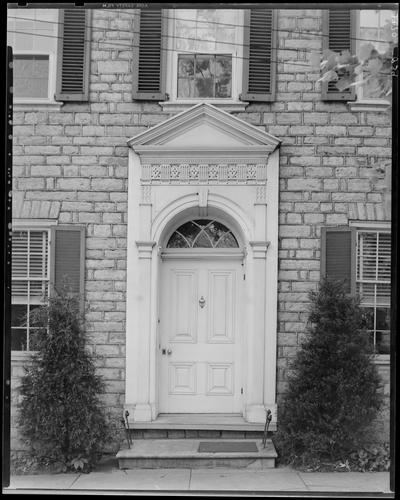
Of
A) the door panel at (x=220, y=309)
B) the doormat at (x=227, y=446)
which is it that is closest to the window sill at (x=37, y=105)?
the door panel at (x=220, y=309)

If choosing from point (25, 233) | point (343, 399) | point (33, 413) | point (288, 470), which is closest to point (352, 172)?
point (343, 399)

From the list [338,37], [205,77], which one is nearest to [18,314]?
[205,77]

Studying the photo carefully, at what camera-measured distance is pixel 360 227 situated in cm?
704

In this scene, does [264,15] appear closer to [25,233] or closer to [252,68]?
[252,68]

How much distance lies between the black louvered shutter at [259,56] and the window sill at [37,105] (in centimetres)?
195

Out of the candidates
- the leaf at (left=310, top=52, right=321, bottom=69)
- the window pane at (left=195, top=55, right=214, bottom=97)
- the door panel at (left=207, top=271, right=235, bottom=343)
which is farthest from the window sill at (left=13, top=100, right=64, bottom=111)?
the leaf at (left=310, top=52, right=321, bottom=69)

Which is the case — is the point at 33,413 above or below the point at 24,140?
below

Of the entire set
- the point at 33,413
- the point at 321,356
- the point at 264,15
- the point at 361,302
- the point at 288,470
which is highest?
the point at 264,15

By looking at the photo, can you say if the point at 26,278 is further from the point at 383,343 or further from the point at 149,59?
the point at 383,343

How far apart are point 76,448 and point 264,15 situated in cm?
475

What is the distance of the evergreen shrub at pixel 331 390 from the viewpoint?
6.50 meters

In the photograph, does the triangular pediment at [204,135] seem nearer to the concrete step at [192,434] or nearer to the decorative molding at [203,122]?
the decorative molding at [203,122]

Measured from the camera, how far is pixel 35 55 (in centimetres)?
709

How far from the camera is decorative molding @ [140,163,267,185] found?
706 cm
